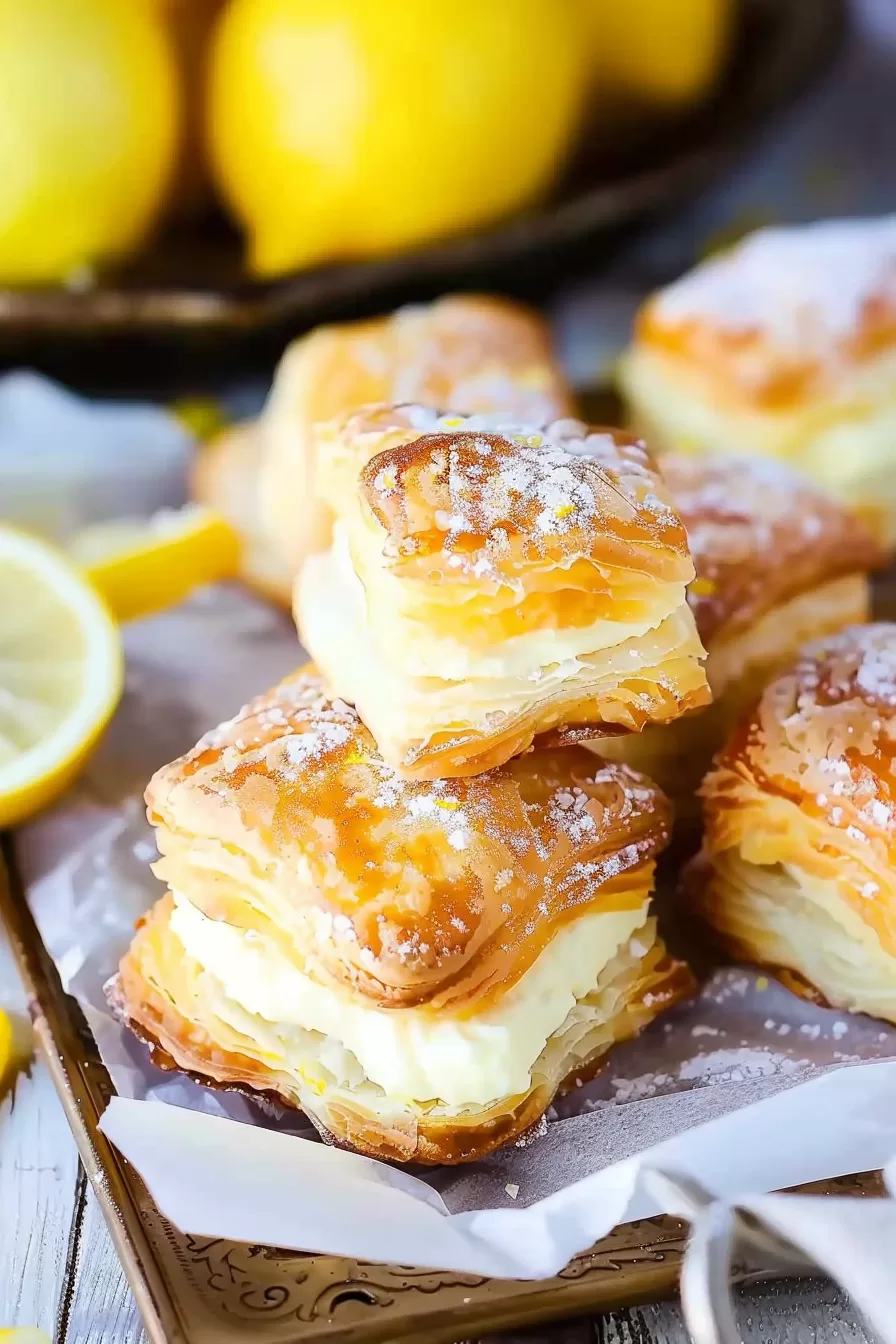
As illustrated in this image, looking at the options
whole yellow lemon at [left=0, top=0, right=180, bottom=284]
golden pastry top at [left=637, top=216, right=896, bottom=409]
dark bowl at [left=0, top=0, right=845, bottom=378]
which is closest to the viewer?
golden pastry top at [left=637, top=216, right=896, bottom=409]

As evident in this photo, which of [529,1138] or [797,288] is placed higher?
[797,288]

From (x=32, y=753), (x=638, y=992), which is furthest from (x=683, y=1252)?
(x=32, y=753)

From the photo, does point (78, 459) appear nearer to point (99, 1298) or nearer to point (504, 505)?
point (504, 505)

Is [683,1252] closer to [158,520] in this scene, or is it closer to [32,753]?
[32,753]

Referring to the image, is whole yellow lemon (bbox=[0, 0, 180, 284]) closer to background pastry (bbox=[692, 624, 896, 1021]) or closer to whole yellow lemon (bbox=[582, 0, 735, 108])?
whole yellow lemon (bbox=[582, 0, 735, 108])

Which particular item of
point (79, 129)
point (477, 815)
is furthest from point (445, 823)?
point (79, 129)

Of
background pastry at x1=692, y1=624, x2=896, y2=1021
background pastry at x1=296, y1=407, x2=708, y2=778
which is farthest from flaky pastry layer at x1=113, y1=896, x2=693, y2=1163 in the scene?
background pastry at x1=296, y1=407, x2=708, y2=778
